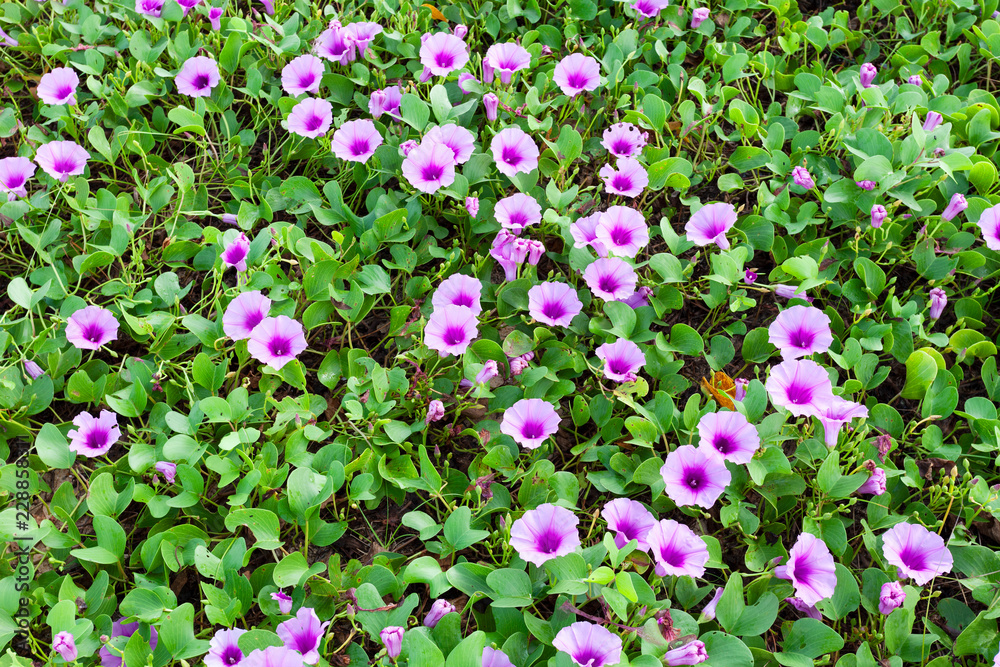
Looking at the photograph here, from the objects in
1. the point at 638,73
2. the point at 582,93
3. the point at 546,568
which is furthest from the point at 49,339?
the point at 638,73

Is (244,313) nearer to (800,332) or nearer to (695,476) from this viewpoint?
(695,476)

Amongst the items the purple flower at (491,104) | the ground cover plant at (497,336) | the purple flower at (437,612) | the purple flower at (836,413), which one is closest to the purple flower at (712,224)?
the ground cover plant at (497,336)

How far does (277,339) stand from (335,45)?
1274 millimetres

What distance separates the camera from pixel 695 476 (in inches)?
71.4

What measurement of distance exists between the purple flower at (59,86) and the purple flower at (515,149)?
1.54 metres

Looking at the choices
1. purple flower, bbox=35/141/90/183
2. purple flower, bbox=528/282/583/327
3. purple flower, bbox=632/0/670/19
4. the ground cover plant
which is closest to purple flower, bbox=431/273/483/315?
the ground cover plant

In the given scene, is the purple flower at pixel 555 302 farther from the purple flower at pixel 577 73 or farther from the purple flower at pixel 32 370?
the purple flower at pixel 32 370

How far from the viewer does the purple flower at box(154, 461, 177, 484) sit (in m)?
1.87

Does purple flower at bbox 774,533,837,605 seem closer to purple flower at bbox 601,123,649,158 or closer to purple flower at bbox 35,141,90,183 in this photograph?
purple flower at bbox 601,123,649,158

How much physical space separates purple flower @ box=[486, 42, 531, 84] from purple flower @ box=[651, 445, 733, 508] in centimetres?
152

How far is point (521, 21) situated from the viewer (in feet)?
9.95

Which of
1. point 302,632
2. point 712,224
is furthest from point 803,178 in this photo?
point 302,632

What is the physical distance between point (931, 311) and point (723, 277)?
63cm

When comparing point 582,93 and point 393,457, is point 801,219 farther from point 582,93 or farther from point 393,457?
point 393,457
